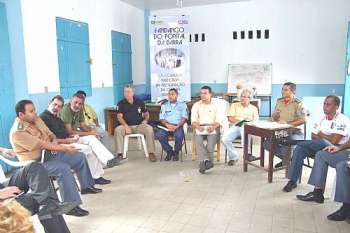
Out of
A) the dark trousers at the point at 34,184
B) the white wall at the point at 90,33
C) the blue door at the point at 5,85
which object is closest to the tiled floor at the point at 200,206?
the dark trousers at the point at 34,184

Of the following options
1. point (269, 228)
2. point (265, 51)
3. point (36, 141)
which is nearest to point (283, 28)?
point (265, 51)

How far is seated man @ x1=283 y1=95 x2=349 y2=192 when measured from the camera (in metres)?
3.06

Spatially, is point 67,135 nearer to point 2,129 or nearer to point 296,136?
point 2,129

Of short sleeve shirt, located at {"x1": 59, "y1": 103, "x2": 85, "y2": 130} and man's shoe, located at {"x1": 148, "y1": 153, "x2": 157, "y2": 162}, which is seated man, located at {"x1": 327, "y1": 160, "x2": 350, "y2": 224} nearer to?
man's shoe, located at {"x1": 148, "y1": 153, "x2": 157, "y2": 162}

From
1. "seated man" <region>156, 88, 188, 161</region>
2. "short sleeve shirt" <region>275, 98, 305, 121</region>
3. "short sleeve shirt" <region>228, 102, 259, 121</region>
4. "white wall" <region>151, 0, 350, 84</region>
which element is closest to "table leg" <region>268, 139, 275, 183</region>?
"short sleeve shirt" <region>275, 98, 305, 121</region>

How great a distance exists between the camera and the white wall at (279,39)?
665 centimetres

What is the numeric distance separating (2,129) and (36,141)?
4.49ft

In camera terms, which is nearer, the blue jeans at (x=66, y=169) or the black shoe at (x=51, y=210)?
the black shoe at (x=51, y=210)

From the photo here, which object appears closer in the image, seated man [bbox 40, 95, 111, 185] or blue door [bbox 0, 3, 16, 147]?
seated man [bbox 40, 95, 111, 185]

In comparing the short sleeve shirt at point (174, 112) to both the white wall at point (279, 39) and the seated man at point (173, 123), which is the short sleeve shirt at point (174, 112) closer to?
the seated man at point (173, 123)

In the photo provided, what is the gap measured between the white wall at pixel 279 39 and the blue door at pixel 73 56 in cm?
299

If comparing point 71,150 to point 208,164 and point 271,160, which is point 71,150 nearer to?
point 208,164

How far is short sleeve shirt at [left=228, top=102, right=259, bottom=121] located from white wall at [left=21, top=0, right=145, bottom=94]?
274 centimetres

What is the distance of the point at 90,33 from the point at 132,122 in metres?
1.99
